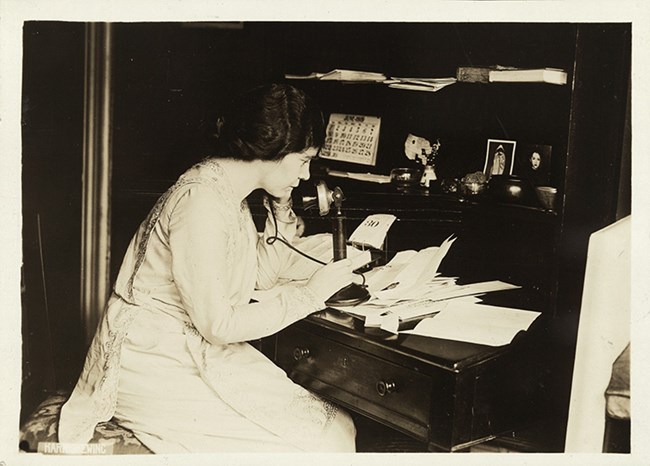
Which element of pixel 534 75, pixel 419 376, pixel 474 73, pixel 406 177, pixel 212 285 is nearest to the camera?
pixel 419 376

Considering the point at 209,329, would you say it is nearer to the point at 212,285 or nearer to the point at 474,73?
the point at 212,285

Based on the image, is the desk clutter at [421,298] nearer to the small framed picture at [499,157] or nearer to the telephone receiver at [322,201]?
the telephone receiver at [322,201]

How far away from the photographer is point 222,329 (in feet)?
4.35

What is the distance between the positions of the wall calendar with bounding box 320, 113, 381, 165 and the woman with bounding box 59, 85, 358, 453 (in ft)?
1.02

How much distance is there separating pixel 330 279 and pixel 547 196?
0.48 meters

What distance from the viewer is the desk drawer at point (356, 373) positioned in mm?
1211

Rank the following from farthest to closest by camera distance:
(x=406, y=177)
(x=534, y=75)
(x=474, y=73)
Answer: (x=406, y=177) < (x=474, y=73) < (x=534, y=75)

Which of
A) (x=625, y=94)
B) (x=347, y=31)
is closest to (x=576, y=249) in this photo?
(x=625, y=94)

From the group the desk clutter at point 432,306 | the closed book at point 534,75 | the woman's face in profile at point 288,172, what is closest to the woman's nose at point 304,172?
the woman's face in profile at point 288,172

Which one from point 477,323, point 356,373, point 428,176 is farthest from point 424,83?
point 356,373

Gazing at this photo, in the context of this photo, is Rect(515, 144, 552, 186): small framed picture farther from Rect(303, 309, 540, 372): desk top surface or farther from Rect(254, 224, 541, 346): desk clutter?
Rect(303, 309, 540, 372): desk top surface

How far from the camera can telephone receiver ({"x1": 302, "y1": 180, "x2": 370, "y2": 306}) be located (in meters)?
1.40

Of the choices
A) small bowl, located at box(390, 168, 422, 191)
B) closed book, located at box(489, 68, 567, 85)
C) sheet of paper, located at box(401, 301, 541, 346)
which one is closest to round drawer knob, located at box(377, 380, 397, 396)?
sheet of paper, located at box(401, 301, 541, 346)

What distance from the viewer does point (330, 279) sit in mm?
1389
